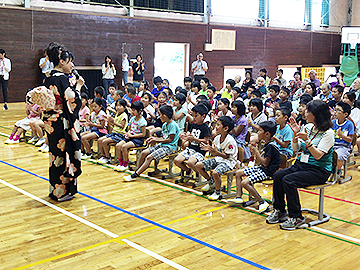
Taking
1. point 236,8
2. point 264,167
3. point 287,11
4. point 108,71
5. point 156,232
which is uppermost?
point 287,11

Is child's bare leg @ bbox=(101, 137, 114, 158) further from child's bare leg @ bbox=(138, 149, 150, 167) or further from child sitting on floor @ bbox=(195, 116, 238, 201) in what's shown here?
child sitting on floor @ bbox=(195, 116, 238, 201)

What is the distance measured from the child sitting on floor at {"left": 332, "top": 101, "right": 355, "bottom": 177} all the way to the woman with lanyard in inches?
62.0

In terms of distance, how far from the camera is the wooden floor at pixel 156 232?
3.55m

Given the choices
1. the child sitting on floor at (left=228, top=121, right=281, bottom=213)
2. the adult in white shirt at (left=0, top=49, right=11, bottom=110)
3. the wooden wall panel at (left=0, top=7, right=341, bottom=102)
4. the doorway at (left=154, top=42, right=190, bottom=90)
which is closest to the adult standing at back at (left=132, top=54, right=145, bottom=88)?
the wooden wall panel at (left=0, top=7, right=341, bottom=102)

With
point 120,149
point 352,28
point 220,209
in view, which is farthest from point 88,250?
point 352,28

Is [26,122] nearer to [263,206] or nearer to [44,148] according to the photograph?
[44,148]

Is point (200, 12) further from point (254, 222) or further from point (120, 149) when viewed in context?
point (254, 222)

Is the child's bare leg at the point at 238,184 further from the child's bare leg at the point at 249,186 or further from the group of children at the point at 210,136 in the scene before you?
the child's bare leg at the point at 249,186

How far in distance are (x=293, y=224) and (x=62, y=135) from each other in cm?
278

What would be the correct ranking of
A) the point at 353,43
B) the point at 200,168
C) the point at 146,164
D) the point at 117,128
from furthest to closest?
1. the point at 353,43
2. the point at 117,128
3. the point at 146,164
4. the point at 200,168

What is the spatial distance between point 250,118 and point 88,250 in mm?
3705

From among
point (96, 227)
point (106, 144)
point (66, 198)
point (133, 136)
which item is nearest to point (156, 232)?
point (96, 227)

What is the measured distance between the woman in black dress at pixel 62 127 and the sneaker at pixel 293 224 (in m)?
2.48

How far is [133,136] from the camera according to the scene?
20.4ft
